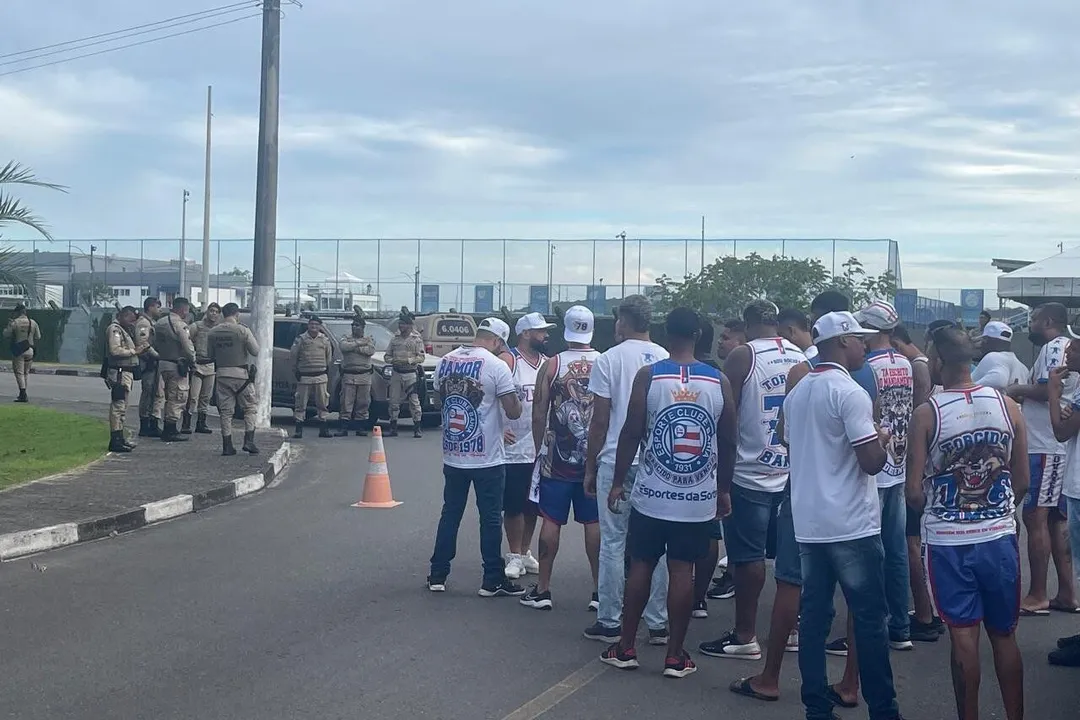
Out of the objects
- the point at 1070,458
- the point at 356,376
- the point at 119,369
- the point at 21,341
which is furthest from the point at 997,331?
the point at 21,341

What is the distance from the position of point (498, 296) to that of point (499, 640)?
40558 mm

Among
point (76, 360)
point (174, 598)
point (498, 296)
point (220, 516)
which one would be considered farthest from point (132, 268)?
point (174, 598)

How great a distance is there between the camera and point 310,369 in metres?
18.4

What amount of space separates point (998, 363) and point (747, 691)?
11.7 ft

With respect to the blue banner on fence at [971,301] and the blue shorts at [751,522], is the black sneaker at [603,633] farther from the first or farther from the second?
the blue banner on fence at [971,301]

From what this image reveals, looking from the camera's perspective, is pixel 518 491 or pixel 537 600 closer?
pixel 537 600

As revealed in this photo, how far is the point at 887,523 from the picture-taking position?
6930mm

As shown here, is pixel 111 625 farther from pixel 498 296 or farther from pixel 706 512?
pixel 498 296

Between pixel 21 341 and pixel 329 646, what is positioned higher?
pixel 21 341

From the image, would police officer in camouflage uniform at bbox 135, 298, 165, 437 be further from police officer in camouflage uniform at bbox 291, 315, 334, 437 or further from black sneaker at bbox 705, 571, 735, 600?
black sneaker at bbox 705, 571, 735, 600

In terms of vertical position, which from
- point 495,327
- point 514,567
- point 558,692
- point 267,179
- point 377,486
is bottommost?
point 558,692

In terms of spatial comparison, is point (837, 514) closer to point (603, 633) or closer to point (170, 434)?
point (603, 633)

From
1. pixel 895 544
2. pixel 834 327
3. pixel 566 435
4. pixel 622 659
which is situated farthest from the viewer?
pixel 566 435

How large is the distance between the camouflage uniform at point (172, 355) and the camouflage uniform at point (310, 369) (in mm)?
2214
